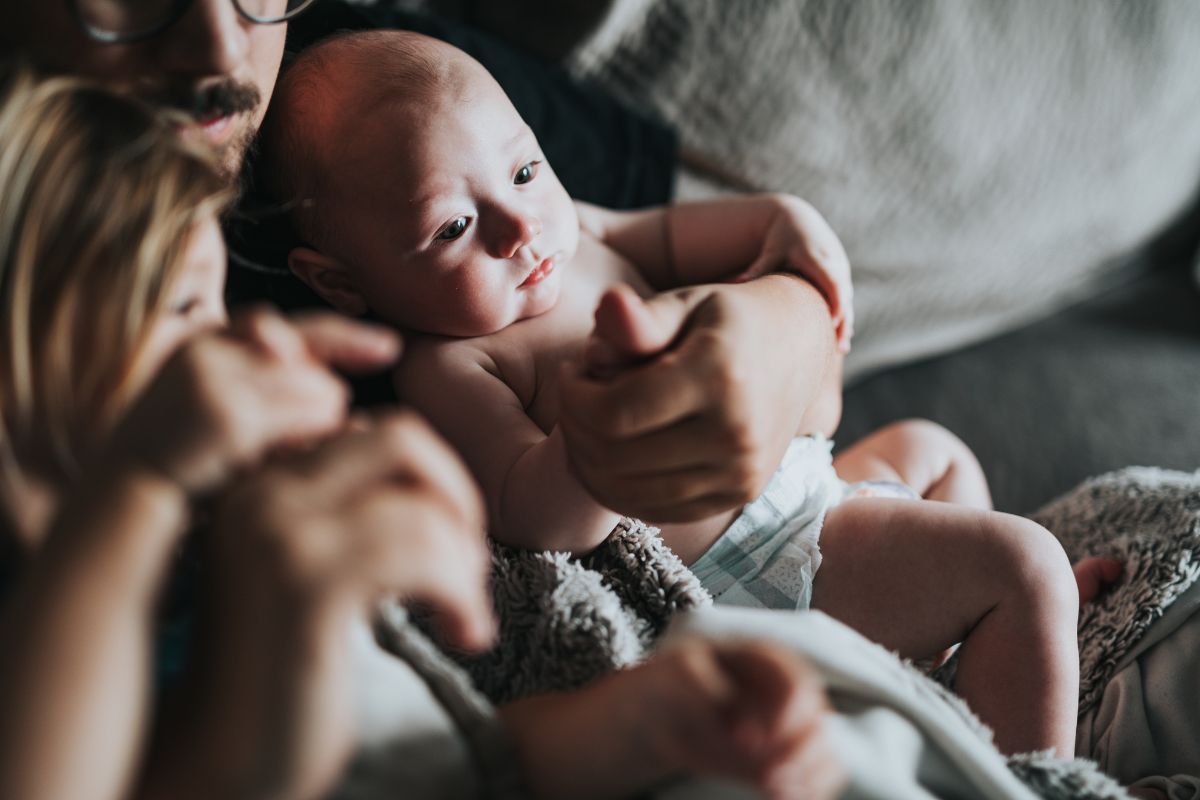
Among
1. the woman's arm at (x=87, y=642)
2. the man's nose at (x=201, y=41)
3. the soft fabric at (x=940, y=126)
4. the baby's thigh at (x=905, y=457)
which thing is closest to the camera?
the woman's arm at (x=87, y=642)

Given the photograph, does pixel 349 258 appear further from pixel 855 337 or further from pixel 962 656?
pixel 855 337

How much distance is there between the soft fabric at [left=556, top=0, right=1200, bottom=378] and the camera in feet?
4.03

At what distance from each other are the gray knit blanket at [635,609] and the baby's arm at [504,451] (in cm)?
2

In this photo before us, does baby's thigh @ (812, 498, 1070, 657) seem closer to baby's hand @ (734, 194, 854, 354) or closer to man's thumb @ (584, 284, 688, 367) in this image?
A: baby's hand @ (734, 194, 854, 354)

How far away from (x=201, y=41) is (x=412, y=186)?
0.68ft

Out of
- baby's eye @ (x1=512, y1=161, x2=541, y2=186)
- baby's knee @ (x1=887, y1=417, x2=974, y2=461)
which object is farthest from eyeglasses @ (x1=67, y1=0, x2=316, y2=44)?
baby's knee @ (x1=887, y1=417, x2=974, y2=461)

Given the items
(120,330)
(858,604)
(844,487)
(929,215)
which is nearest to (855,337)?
(929,215)

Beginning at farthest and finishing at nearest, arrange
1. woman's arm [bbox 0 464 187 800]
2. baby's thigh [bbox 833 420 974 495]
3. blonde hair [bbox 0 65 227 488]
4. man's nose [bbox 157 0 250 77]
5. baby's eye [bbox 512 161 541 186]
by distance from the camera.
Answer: baby's thigh [bbox 833 420 974 495]
baby's eye [bbox 512 161 541 186]
man's nose [bbox 157 0 250 77]
blonde hair [bbox 0 65 227 488]
woman's arm [bbox 0 464 187 800]

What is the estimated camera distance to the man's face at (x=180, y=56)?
1.99 ft

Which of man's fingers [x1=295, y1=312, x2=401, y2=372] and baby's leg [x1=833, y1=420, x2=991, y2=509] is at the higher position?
man's fingers [x1=295, y1=312, x2=401, y2=372]

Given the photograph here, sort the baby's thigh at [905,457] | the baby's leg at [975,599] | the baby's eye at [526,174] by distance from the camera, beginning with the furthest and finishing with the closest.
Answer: the baby's thigh at [905,457] < the baby's eye at [526,174] < the baby's leg at [975,599]

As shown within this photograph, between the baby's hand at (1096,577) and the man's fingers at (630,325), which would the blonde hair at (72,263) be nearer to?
the man's fingers at (630,325)

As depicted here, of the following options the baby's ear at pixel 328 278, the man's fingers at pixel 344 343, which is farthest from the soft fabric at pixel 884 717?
the baby's ear at pixel 328 278

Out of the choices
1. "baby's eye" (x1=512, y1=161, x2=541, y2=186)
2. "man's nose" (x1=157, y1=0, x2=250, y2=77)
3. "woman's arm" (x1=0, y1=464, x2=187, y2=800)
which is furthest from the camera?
"baby's eye" (x1=512, y1=161, x2=541, y2=186)
